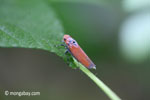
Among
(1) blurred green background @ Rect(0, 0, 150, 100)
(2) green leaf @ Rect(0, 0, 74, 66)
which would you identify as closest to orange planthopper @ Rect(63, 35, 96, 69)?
(2) green leaf @ Rect(0, 0, 74, 66)

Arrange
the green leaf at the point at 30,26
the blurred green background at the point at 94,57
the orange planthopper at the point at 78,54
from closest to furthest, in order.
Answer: the green leaf at the point at 30,26
the orange planthopper at the point at 78,54
the blurred green background at the point at 94,57

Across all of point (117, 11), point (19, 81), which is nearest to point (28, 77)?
point (19, 81)

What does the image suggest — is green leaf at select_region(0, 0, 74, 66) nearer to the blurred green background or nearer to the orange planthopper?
the orange planthopper

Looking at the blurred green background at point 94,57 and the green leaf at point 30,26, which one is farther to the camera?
the blurred green background at point 94,57

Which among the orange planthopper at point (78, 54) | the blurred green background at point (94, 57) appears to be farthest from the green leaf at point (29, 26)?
the blurred green background at point (94, 57)

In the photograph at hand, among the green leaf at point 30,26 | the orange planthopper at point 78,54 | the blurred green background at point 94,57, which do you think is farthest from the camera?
the blurred green background at point 94,57

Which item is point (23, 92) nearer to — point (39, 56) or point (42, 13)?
point (39, 56)

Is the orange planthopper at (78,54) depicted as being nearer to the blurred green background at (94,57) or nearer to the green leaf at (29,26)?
the green leaf at (29,26)

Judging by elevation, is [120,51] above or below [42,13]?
below
